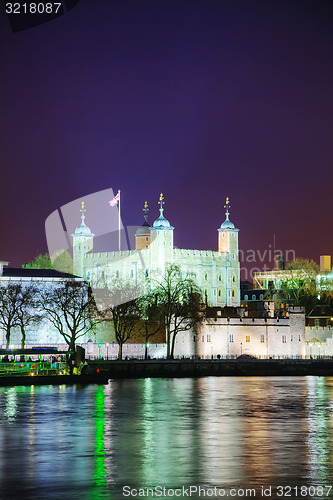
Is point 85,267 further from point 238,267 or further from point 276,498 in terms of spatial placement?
point 276,498

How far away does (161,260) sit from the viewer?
372 feet

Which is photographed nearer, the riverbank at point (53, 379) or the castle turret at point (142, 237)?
the riverbank at point (53, 379)

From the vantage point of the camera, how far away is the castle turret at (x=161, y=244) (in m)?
113

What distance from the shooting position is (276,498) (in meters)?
23.4

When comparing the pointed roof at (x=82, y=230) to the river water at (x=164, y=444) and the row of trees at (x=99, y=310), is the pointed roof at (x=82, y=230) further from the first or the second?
the river water at (x=164, y=444)

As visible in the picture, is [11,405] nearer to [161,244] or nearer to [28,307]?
[28,307]

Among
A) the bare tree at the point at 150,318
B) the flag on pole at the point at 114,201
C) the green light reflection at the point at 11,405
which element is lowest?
the green light reflection at the point at 11,405

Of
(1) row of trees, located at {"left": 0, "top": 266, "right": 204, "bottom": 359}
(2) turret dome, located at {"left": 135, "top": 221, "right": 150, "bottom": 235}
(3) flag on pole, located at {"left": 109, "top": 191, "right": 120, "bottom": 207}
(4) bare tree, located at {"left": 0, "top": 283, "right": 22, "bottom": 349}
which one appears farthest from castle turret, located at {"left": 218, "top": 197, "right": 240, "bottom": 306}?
(4) bare tree, located at {"left": 0, "top": 283, "right": 22, "bottom": 349}

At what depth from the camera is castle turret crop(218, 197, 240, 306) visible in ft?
396

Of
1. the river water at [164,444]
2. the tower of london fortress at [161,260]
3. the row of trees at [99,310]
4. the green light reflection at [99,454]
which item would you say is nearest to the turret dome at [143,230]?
the tower of london fortress at [161,260]

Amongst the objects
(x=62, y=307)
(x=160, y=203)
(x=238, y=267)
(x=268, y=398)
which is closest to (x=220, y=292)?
(x=238, y=267)

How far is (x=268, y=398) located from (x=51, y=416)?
15280 millimetres

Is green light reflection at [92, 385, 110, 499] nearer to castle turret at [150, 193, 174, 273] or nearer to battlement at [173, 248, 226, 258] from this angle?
castle turret at [150, 193, 174, 273]

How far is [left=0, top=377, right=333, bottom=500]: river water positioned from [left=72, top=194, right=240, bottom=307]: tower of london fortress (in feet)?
188
